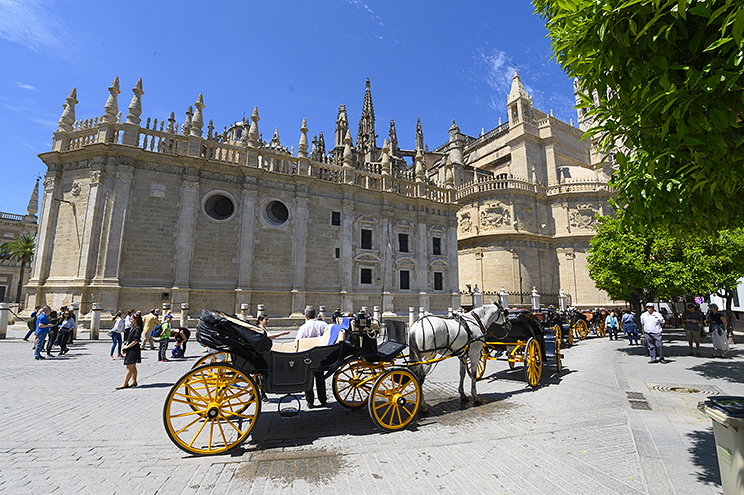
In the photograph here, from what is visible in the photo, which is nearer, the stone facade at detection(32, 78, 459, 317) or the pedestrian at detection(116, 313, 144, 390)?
the pedestrian at detection(116, 313, 144, 390)

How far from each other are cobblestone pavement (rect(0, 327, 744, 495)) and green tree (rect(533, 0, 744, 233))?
295 centimetres

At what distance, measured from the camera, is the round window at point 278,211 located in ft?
67.9

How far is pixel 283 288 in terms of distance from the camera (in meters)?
20.0

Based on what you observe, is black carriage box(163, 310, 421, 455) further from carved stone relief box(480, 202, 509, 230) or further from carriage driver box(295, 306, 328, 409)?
carved stone relief box(480, 202, 509, 230)

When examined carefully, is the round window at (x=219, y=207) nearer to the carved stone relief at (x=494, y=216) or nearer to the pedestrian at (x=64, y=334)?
the pedestrian at (x=64, y=334)

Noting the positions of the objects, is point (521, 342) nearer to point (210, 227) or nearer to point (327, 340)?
point (327, 340)

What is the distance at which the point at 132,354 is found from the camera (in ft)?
22.8

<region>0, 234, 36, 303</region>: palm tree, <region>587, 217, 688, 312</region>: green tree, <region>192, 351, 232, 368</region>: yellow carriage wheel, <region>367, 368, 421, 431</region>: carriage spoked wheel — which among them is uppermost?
<region>0, 234, 36, 303</region>: palm tree

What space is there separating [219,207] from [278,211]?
11.1 feet

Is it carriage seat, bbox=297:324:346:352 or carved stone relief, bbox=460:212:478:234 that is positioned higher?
carved stone relief, bbox=460:212:478:234

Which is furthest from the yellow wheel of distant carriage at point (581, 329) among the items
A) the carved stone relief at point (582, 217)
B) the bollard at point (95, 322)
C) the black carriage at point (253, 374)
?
the bollard at point (95, 322)

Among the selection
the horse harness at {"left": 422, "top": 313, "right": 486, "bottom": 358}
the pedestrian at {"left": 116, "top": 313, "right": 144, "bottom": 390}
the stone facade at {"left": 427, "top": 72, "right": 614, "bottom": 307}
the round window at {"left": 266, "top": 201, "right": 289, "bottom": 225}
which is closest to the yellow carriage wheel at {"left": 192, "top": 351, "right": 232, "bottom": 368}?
the pedestrian at {"left": 116, "top": 313, "right": 144, "bottom": 390}

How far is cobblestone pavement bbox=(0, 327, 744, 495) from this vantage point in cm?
333

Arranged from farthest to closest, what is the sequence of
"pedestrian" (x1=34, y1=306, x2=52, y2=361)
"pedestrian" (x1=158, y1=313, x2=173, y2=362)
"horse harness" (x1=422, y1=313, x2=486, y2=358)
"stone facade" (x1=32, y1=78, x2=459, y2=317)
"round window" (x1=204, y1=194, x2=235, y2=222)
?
"round window" (x1=204, y1=194, x2=235, y2=222), "stone facade" (x1=32, y1=78, x2=459, y2=317), "pedestrian" (x1=158, y1=313, x2=173, y2=362), "pedestrian" (x1=34, y1=306, x2=52, y2=361), "horse harness" (x1=422, y1=313, x2=486, y2=358)
